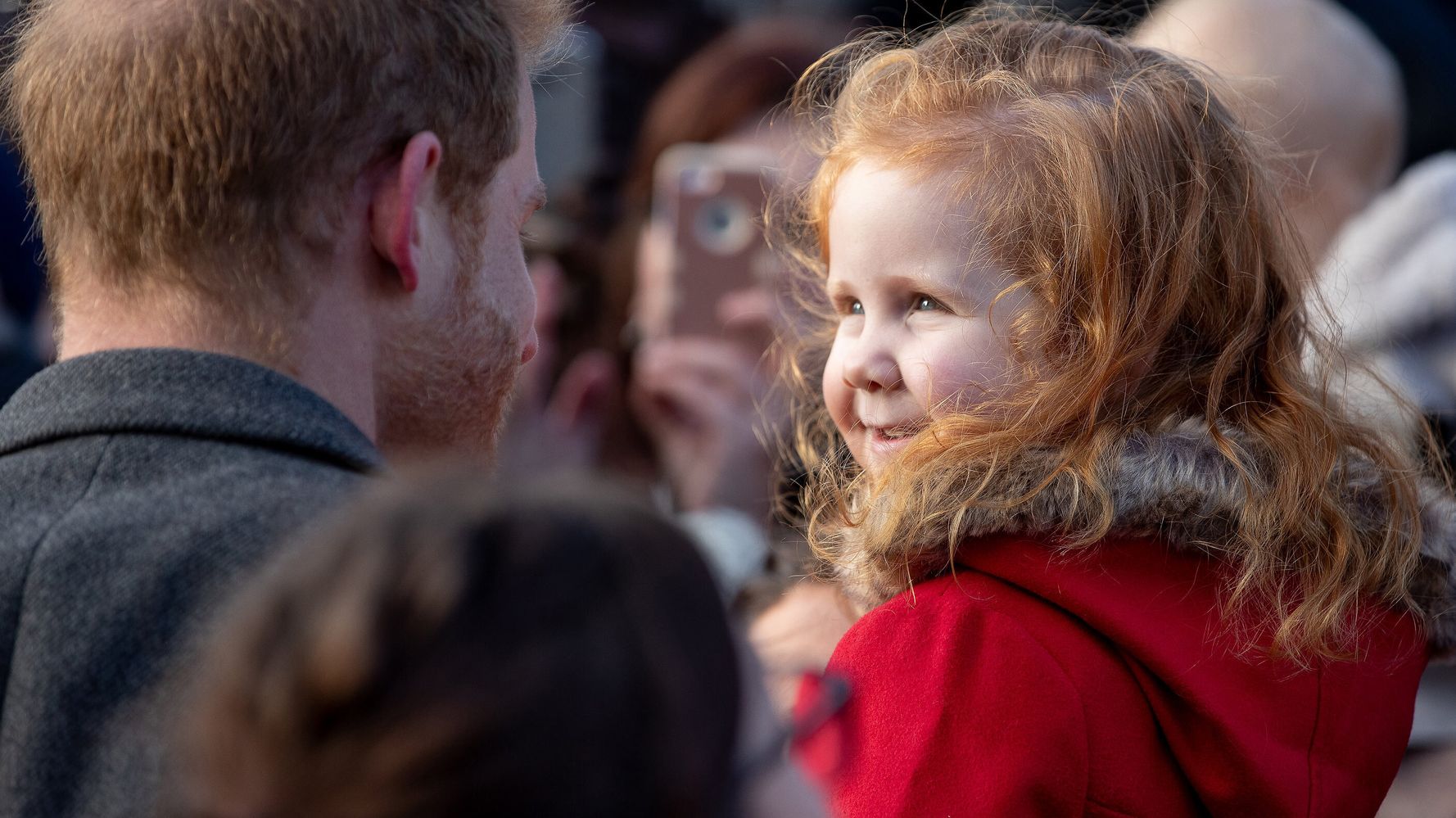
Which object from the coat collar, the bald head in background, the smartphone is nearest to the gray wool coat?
the coat collar

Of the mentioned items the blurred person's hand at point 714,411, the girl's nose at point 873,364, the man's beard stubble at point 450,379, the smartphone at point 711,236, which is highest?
the man's beard stubble at point 450,379

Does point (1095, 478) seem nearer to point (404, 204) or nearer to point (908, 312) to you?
point (908, 312)

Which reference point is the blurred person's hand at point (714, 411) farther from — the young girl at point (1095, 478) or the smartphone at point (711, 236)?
the young girl at point (1095, 478)

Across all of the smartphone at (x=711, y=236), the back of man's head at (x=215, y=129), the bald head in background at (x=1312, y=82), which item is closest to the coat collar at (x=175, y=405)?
the back of man's head at (x=215, y=129)

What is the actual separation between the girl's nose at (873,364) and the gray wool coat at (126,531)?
63cm

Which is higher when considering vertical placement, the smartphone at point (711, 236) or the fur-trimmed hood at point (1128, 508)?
the fur-trimmed hood at point (1128, 508)

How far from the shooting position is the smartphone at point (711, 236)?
→ 3.31 metres

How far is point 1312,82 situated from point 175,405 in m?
2.48

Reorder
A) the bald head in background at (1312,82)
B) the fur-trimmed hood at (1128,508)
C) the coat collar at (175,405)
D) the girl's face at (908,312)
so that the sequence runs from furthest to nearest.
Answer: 1. the bald head in background at (1312,82)
2. the girl's face at (908,312)
3. the fur-trimmed hood at (1128,508)
4. the coat collar at (175,405)

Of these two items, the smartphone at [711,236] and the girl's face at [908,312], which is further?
the smartphone at [711,236]

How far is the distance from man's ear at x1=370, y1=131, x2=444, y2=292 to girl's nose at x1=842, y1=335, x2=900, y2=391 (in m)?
0.55

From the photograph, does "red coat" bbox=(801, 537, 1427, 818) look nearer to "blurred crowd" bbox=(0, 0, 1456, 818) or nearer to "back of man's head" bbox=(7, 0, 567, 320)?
"blurred crowd" bbox=(0, 0, 1456, 818)

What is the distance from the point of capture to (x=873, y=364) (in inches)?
70.0

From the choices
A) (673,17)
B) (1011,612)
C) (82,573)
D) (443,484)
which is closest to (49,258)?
(82,573)
